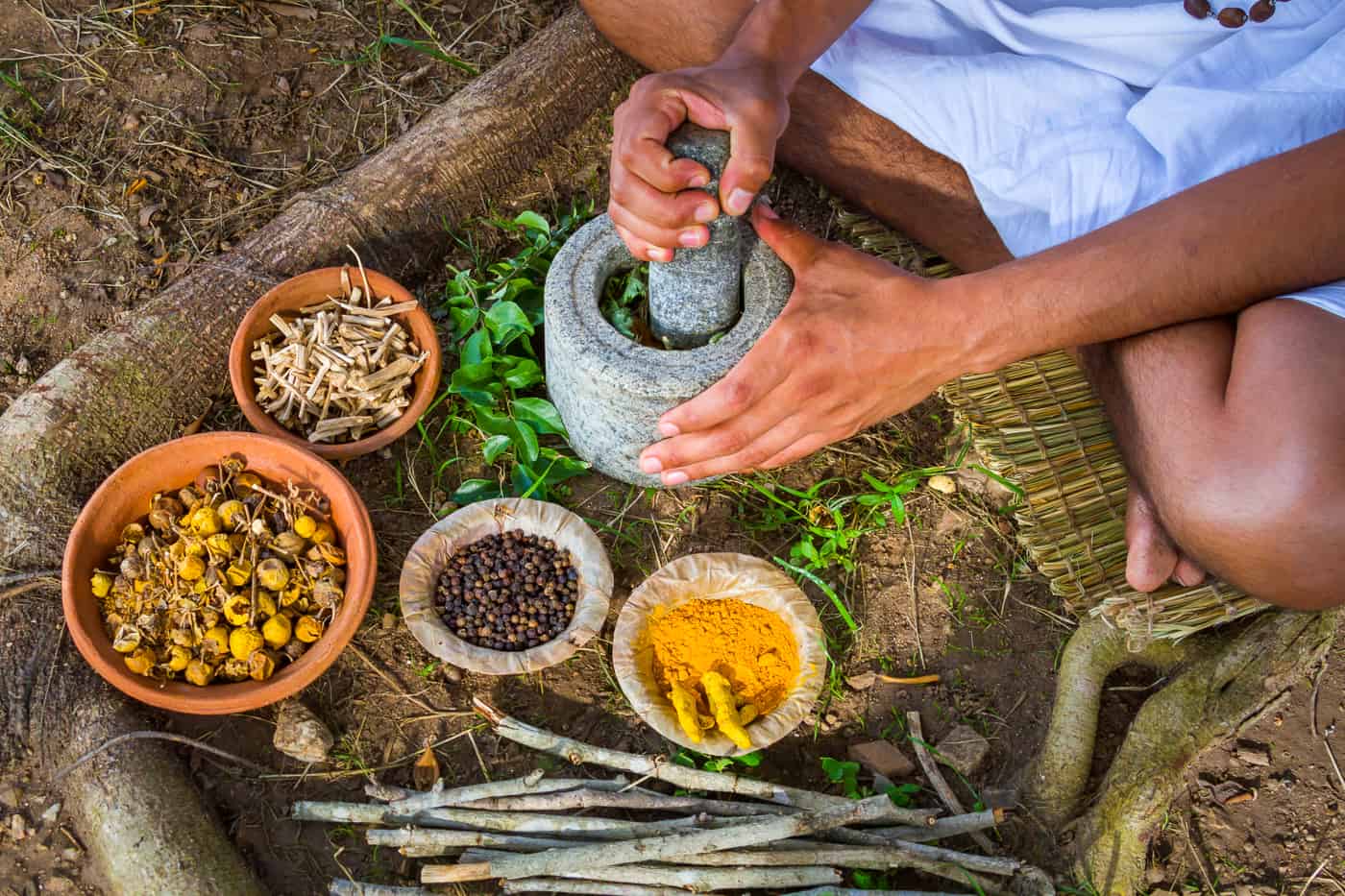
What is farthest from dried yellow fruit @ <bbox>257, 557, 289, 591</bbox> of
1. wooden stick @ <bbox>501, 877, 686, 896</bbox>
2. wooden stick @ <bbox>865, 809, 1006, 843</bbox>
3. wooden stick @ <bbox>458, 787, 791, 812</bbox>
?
wooden stick @ <bbox>865, 809, 1006, 843</bbox>

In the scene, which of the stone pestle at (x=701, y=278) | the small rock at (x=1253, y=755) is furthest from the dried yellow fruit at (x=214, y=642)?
the small rock at (x=1253, y=755)

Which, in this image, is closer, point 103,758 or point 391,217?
point 103,758

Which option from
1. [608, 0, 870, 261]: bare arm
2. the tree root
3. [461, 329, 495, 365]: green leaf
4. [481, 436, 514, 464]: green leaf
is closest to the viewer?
[608, 0, 870, 261]: bare arm

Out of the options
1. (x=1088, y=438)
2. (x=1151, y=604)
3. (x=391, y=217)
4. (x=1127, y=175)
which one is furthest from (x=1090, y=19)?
(x=391, y=217)

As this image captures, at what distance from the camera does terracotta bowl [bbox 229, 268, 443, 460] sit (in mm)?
2871

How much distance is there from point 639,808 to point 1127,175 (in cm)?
193

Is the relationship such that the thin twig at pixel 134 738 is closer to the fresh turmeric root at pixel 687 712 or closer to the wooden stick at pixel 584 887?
the wooden stick at pixel 584 887

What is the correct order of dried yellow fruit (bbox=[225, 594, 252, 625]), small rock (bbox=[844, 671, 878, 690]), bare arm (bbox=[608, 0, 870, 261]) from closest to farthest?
bare arm (bbox=[608, 0, 870, 261])
dried yellow fruit (bbox=[225, 594, 252, 625])
small rock (bbox=[844, 671, 878, 690])

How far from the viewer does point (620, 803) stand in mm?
2500

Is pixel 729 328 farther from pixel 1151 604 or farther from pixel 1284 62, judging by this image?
pixel 1284 62

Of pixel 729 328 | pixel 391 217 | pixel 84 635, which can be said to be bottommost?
pixel 84 635

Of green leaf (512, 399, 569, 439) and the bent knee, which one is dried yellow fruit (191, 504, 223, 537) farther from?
the bent knee

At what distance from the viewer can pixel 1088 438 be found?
2.73 m

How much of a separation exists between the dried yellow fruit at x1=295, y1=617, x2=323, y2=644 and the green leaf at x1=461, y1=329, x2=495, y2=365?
886 mm
